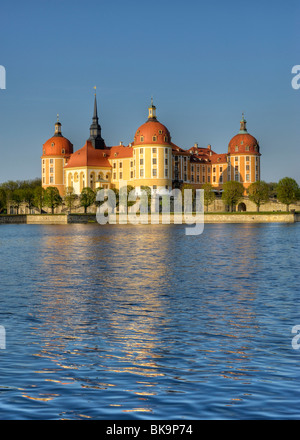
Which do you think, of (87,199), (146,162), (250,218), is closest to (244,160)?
(146,162)

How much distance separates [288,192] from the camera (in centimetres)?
11106

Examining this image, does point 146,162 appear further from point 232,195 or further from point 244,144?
point 244,144

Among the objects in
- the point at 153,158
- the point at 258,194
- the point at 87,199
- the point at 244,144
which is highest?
the point at 244,144

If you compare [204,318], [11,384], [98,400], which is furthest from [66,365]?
[204,318]

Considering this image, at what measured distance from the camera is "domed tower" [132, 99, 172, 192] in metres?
130

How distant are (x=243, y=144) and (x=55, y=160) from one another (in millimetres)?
44876

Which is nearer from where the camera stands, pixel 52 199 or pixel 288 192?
pixel 288 192

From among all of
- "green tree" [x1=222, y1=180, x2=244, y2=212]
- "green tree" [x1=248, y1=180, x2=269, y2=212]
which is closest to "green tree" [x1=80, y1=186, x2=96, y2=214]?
"green tree" [x1=222, y1=180, x2=244, y2=212]

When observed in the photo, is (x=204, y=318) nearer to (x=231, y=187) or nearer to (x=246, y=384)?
(x=246, y=384)

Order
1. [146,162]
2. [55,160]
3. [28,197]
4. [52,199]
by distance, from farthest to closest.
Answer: [55,160]
[146,162]
[28,197]
[52,199]

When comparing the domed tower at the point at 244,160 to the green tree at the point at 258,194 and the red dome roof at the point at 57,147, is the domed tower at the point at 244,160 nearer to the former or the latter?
the green tree at the point at 258,194

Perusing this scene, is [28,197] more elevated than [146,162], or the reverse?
[146,162]

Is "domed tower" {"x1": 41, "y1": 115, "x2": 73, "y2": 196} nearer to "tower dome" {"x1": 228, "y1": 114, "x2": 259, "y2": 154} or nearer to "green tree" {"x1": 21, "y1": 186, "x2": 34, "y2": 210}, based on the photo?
"green tree" {"x1": 21, "y1": 186, "x2": 34, "y2": 210}

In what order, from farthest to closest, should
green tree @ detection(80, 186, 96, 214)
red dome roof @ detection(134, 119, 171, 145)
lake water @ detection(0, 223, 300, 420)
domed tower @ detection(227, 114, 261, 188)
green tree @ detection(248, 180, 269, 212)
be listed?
domed tower @ detection(227, 114, 261, 188) < red dome roof @ detection(134, 119, 171, 145) < green tree @ detection(80, 186, 96, 214) < green tree @ detection(248, 180, 269, 212) < lake water @ detection(0, 223, 300, 420)
